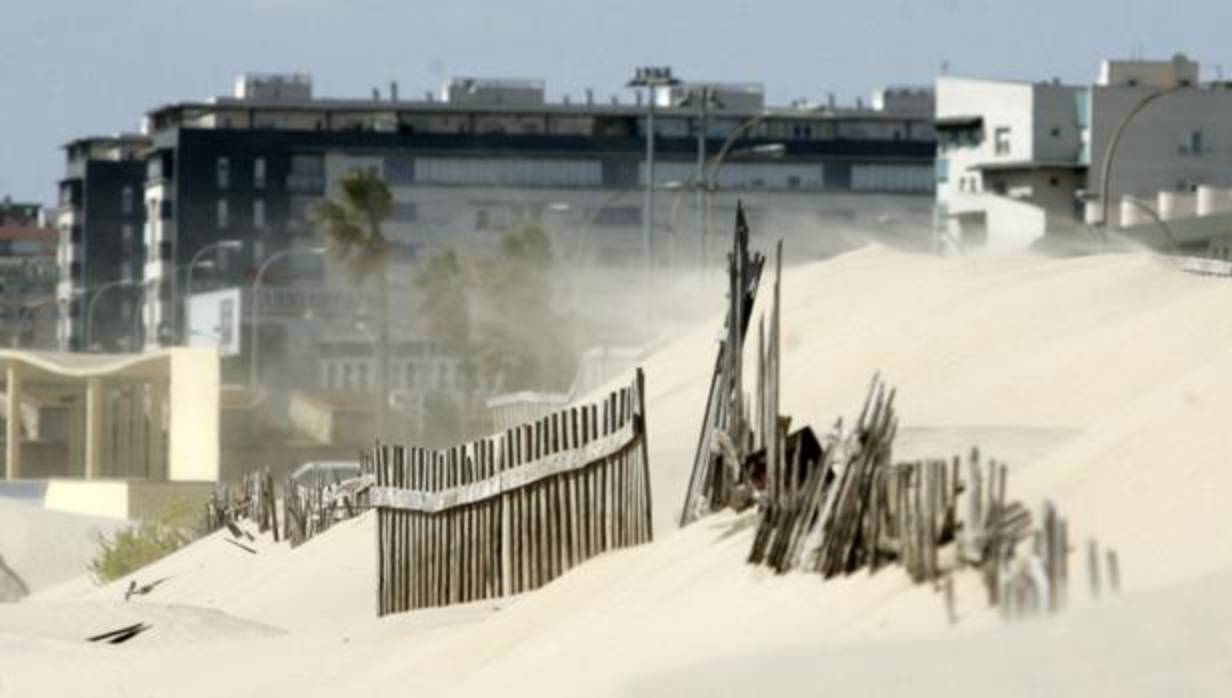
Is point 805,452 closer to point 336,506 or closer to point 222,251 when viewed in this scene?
point 336,506

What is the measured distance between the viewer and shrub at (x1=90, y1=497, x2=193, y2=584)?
161ft

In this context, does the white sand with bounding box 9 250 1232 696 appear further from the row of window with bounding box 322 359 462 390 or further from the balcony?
the balcony

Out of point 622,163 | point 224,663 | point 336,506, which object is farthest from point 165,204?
point 224,663

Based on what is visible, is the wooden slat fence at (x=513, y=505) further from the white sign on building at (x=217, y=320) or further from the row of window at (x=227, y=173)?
the row of window at (x=227, y=173)

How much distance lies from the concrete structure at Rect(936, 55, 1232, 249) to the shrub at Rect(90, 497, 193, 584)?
263 ft

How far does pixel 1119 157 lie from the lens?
135 metres

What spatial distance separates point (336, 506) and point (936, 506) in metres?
21.1

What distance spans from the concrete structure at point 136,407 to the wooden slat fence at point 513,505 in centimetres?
5295

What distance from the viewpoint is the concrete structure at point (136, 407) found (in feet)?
292

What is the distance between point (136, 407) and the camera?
99.7m

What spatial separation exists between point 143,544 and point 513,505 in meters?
24.8

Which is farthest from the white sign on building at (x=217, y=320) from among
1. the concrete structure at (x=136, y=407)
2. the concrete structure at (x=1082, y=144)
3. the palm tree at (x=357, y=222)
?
the concrete structure at (x=1082, y=144)

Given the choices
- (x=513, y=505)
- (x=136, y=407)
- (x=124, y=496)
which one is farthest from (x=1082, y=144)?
(x=513, y=505)

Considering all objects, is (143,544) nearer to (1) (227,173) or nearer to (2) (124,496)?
(2) (124,496)
